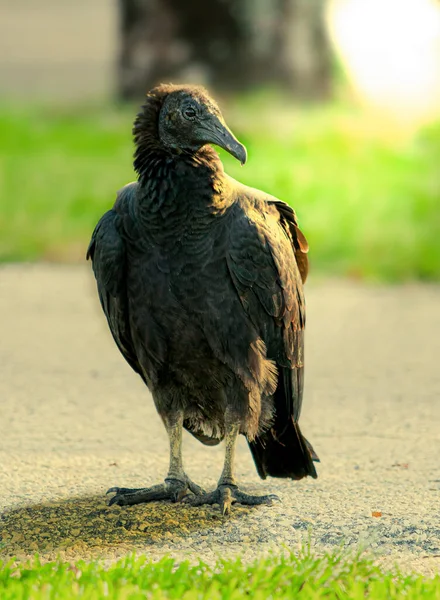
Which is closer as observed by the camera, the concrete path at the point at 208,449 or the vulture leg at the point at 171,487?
the concrete path at the point at 208,449

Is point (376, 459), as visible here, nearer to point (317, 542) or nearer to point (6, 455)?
point (317, 542)

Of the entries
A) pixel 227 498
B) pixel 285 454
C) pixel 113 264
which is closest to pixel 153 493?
pixel 227 498

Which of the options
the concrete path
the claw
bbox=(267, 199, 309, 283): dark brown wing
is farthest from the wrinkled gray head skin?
the concrete path

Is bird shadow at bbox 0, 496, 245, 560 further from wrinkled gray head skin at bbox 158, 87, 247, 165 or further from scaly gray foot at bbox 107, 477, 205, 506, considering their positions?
wrinkled gray head skin at bbox 158, 87, 247, 165

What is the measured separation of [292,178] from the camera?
41.1 ft

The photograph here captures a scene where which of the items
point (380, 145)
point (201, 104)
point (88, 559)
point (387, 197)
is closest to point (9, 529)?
point (88, 559)

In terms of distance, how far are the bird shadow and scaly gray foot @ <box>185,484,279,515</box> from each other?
0.03 metres

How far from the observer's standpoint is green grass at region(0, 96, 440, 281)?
10680 mm

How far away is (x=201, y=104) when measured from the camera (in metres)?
4.05

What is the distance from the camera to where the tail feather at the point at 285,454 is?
15.0 feet

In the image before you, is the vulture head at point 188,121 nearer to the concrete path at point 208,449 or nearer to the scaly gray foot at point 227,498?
the scaly gray foot at point 227,498

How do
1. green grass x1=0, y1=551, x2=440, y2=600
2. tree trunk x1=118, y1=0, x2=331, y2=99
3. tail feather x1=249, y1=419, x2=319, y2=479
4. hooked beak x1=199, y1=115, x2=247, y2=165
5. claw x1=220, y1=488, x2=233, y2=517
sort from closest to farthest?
green grass x1=0, y1=551, x2=440, y2=600 → hooked beak x1=199, y1=115, x2=247, y2=165 → claw x1=220, y1=488, x2=233, y2=517 → tail feather x1=249, y1=419, x2=319, y2=479 → tree trunk x1=118, y1=0, x2=331, y2=99

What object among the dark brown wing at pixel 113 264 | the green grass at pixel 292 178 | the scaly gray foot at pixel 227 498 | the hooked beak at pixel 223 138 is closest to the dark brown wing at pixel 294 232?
the hooked beak at pixel 223 138

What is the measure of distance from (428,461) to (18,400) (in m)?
2.43
